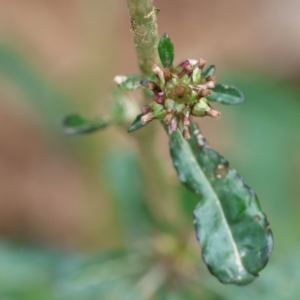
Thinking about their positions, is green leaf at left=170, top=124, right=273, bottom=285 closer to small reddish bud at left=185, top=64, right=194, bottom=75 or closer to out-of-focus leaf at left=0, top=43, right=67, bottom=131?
small reddish bud at left=185, top=64, right=194, bottom=75

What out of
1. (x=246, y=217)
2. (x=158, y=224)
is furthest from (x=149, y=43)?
(x=158, y=224)

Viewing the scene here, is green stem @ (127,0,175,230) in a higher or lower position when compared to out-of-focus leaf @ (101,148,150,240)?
lower

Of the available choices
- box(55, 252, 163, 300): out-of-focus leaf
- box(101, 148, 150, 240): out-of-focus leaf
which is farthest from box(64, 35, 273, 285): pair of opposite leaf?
box(101, 148, 150, 240): out-of-focus leaf

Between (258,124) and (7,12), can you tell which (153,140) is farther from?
(7,12)

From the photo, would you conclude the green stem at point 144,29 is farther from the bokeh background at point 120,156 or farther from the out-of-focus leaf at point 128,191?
the out-of-focus leaf at point 128,191

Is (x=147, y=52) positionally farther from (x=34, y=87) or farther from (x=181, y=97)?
(x=34, y=87)

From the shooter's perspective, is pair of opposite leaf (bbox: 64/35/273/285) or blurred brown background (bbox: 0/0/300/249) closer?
pair of opposite leaf (bbox: 64/35/273/285)

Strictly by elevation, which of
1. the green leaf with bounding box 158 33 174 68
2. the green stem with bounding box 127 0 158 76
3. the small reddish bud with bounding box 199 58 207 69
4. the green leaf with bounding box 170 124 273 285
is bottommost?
the green leaf with bounding box 170 124 273 285

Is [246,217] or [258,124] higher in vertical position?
[258,124]
